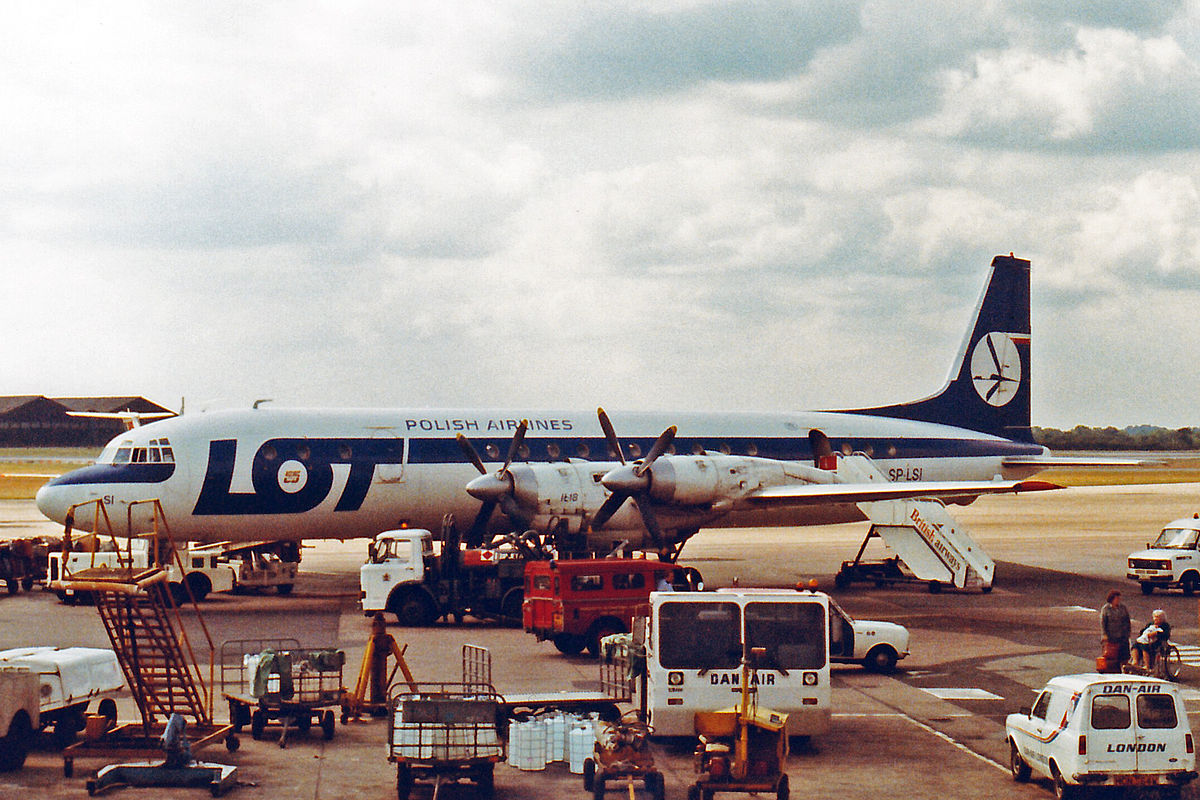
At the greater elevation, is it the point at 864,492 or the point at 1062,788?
the point at 864,492

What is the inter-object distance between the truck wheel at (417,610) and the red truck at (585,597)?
3940 mm

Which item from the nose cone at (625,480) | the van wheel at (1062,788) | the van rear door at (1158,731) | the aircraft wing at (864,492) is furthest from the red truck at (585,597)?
the van rear door at (1158,731)

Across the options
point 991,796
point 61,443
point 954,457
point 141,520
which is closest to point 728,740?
point 991,796

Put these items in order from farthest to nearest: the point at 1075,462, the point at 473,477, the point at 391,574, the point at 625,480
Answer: the point at 1075,462 → the point at 473,477 → the point at 625,480 → the point at 391,574

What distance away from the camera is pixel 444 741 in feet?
49.4

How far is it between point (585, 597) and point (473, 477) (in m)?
10.6

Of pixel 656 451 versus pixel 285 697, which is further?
pixel 656 451

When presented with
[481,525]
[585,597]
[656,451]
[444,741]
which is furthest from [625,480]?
[444,741]

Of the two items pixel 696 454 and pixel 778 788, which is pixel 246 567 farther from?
pixel 778 788

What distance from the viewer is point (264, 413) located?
32781 mm

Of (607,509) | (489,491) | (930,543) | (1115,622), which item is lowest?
(1115,622)

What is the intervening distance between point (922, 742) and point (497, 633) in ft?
39.8

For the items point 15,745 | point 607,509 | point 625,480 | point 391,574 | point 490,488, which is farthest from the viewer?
point 607,509

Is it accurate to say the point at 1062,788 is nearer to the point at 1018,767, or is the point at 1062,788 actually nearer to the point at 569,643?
the point at 1018,767
